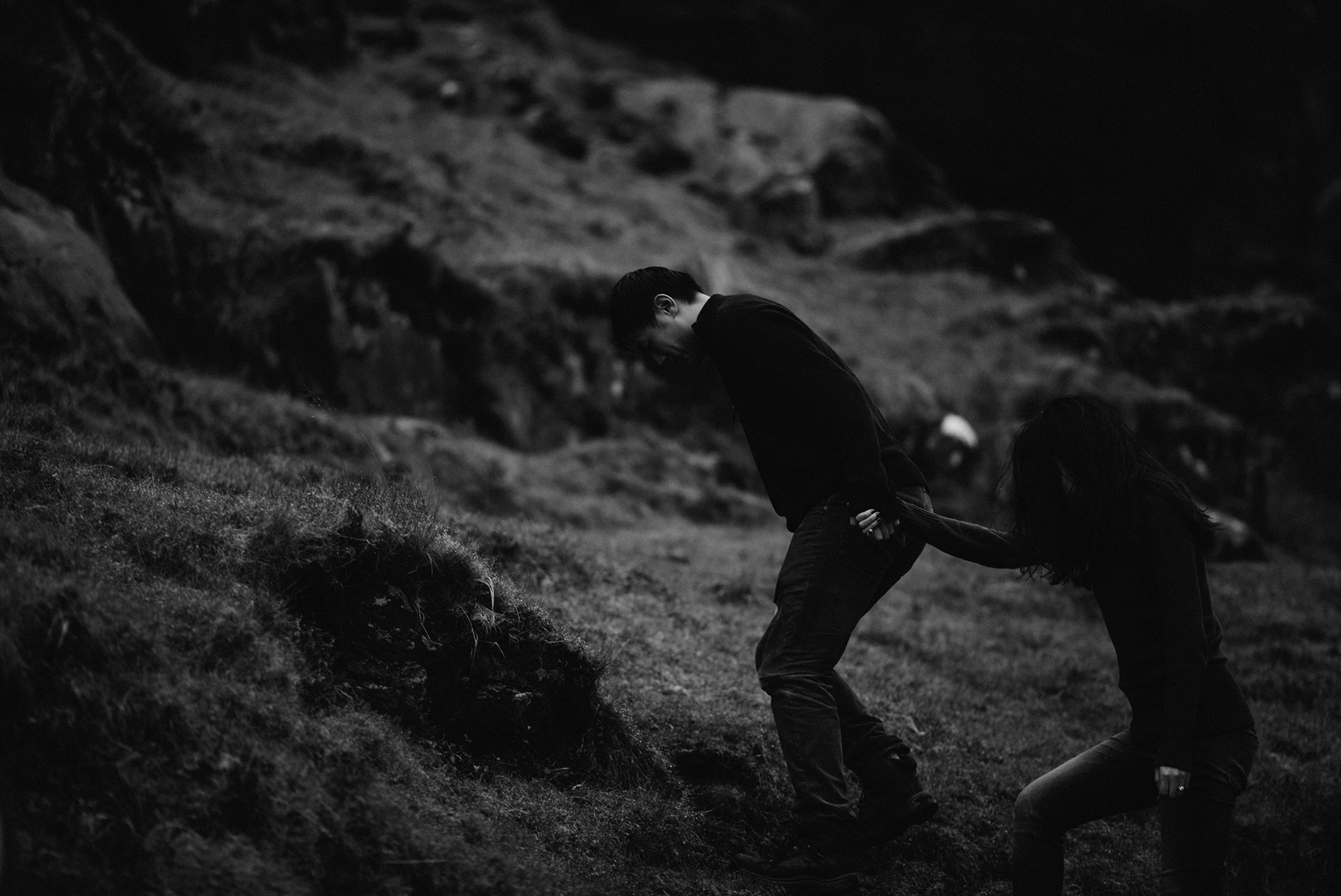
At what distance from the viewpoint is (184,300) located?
10.2 m

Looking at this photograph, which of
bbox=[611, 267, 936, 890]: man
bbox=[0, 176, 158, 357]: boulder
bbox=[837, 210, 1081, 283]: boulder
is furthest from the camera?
bbox=[837, 210, 1081, 283]: boulder

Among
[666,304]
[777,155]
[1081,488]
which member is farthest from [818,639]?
[777,155]

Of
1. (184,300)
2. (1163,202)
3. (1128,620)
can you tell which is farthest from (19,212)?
(1163,202)

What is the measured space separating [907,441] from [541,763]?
1097 cm

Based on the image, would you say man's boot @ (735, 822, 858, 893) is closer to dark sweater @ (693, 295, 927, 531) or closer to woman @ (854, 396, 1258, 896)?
woman @ (854, 396, 1258, 896)

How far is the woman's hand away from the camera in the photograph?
3.45m

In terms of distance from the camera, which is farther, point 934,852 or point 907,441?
point 907,441

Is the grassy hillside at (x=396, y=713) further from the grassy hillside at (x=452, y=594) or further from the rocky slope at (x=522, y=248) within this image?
the rocky slope at (x=522, y=248)

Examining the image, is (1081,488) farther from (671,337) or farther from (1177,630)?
(671,337)

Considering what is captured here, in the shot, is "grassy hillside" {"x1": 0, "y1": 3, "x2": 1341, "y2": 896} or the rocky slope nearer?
"grassy hillside" {"x1": 0, "y1": 3, "x2": 1341, "y2": 896}

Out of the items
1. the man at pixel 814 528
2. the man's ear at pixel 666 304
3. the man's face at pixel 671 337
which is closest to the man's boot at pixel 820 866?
the man at pixel 814 528

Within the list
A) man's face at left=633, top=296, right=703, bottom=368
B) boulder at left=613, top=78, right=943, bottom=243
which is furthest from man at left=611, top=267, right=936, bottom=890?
boulder at left=613, top=78, right=943, bottom=243

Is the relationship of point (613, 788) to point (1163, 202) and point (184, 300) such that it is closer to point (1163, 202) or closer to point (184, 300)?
point (184, 300)

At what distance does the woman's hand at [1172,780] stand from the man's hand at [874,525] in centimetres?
128
